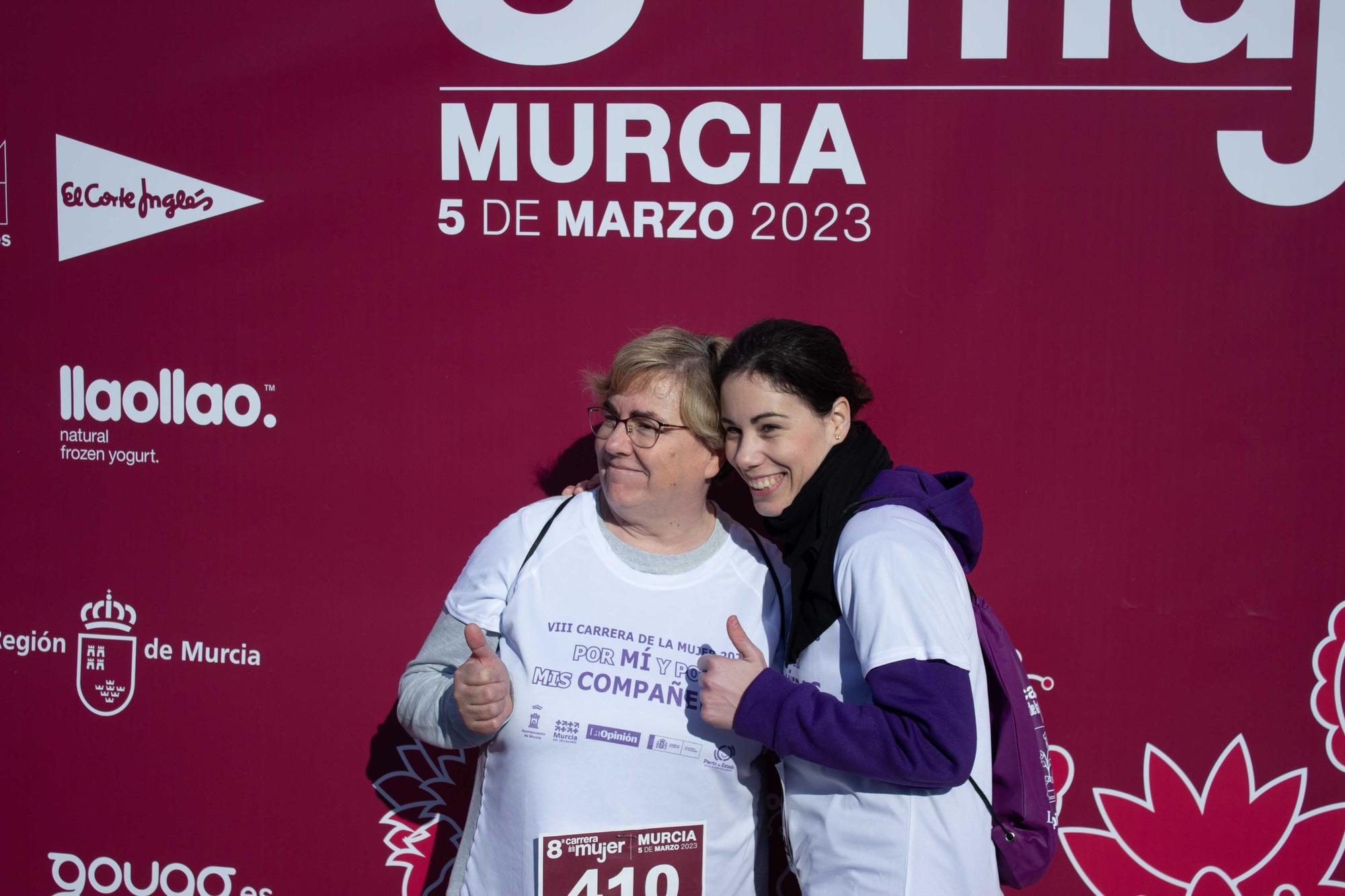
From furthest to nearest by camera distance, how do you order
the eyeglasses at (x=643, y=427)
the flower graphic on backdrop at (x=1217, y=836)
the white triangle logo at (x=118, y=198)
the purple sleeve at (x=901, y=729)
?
the white triangle logo at (x=118, y=198)
the flower graphic on backdrop at (x=1217, y=836)
the eyeglasses at (x=643, y=427)
the purple sleeve at (x=901, y=729)

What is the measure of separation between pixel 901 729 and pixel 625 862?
0.59 meters

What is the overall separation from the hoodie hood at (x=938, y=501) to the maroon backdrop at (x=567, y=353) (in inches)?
22.4

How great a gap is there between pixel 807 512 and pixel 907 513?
16 centimetres

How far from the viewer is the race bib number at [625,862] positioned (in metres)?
1.65

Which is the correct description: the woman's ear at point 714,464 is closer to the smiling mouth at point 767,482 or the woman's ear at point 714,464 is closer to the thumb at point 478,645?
the smiling mouth at point 767,482

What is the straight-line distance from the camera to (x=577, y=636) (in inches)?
67.8

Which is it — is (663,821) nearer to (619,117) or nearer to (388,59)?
(619,117)

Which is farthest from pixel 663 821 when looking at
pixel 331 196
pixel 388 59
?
pixel 388 59

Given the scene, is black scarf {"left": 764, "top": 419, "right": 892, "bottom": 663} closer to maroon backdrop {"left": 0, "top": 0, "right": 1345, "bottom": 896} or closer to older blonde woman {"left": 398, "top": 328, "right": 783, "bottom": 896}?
older blonde woman {"left": 398, "top": 328, "right": 783, "bottom": 896}

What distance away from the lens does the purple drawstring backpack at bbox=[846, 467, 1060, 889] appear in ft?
4.97

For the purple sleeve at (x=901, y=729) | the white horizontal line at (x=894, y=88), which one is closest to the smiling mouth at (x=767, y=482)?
the purple sleeve at (x=901, y=729)

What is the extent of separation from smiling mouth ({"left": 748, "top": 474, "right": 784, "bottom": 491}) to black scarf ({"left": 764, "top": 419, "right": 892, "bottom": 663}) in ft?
0.13

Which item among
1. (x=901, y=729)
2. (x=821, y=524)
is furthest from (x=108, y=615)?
(x=901, y=729)

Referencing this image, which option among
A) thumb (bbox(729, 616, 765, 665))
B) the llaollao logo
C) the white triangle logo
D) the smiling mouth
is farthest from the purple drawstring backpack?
the white triangle logo
